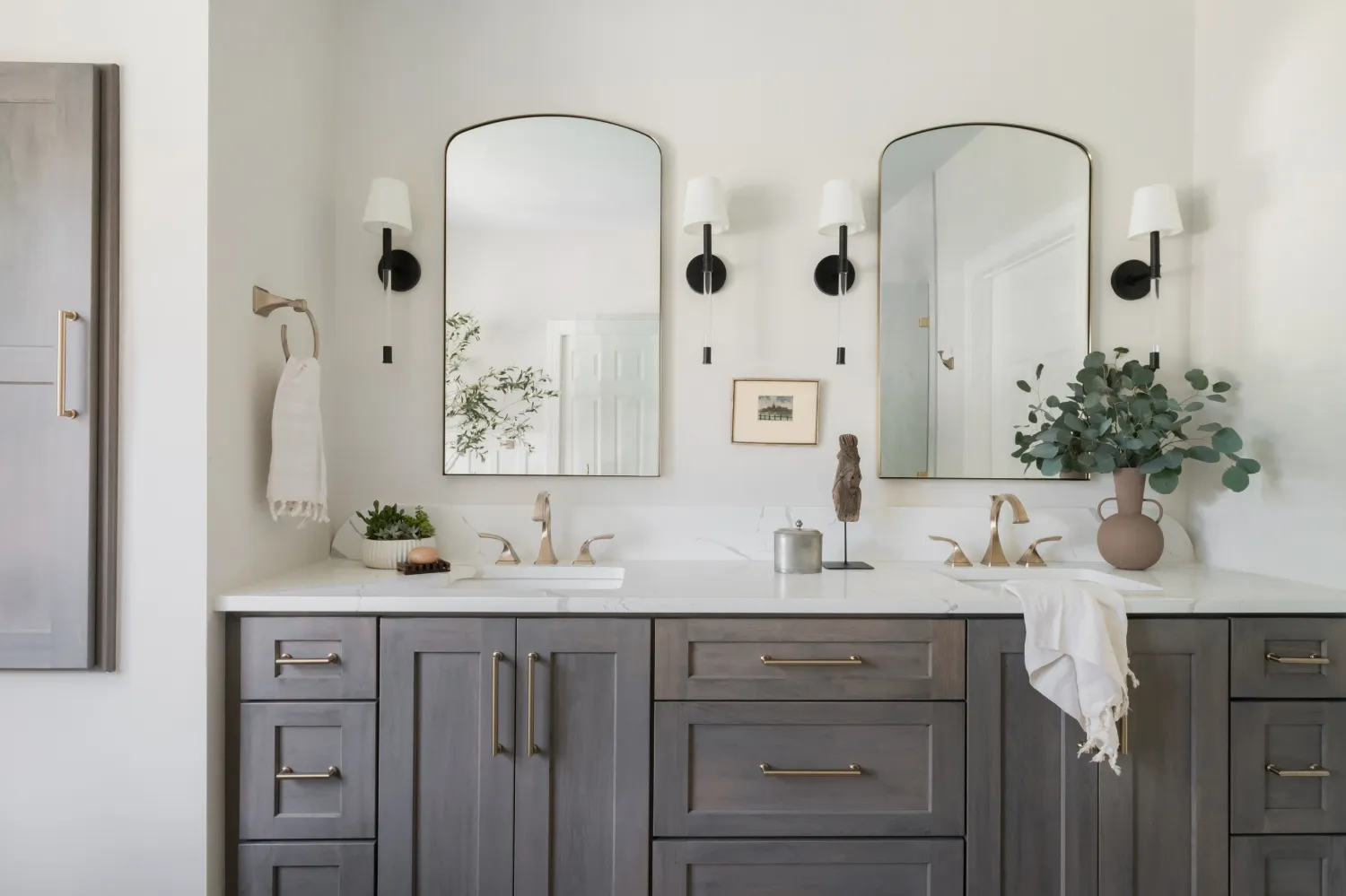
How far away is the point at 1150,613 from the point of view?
161 centimetres

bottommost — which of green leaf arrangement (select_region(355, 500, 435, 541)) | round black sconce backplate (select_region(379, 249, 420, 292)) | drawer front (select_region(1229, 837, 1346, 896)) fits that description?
drawer front (select_region(1229, 837, 1346, 896))

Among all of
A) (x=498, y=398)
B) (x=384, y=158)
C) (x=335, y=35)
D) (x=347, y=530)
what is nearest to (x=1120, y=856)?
(x=498, y=398)

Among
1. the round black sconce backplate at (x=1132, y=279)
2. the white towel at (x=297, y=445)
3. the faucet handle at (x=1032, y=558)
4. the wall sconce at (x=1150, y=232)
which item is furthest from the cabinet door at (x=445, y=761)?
the round black sconce backplate at (x=1132, y=279)

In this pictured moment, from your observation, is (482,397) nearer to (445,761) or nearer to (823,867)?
(445,761)

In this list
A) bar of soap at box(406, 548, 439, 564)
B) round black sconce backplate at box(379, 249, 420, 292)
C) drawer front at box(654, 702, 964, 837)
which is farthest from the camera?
round black sconce backplate at box(379, 249, 420, 292)

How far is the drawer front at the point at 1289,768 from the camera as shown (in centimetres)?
162

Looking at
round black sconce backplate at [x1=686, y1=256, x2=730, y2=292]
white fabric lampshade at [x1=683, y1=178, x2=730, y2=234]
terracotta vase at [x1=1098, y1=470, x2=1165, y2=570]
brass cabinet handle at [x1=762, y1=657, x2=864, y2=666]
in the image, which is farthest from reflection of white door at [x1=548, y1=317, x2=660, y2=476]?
terracotta vase at [x1=1098, y1=470, x2=1165, y2=570]

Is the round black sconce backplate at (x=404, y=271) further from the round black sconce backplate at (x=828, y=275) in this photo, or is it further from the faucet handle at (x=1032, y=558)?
the faucet handle at (x=1032, y=558)

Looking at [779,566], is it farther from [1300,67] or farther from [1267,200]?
[1300,67]

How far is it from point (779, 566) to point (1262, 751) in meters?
1.12

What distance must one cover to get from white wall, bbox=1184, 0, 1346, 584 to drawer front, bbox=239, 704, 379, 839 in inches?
90.2

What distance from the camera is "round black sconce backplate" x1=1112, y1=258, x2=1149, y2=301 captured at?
2.23 meters

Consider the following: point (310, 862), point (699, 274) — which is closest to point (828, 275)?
point (699, 274)

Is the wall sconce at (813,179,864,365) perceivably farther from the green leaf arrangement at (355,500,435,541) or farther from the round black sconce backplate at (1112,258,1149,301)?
the green leaf arrangement at (355,500,435,541)
